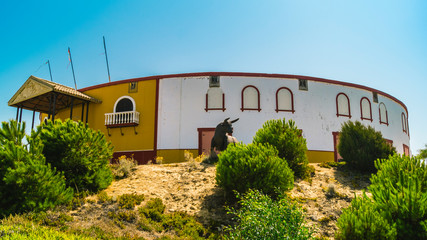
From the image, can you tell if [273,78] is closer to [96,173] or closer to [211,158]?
[211,158]

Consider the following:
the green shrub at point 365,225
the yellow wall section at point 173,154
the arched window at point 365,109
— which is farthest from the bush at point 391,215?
the arched window at point 365,109

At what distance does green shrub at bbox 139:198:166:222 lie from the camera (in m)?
10.1

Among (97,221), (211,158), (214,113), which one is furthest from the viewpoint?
(214,113)

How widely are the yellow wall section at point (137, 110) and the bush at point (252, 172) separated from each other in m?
13.4

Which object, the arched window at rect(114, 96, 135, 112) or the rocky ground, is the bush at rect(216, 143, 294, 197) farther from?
the arched window at rect(114, 96, 135, 112)

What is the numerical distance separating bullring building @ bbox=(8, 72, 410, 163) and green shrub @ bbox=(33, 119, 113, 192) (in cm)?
1138

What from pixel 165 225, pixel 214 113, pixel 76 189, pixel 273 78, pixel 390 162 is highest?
pixel 273 78

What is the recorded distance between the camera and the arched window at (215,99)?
23.5 m

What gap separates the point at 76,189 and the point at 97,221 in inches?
83.1

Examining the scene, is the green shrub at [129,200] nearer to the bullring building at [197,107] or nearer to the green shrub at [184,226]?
the green shrub at [184,226]

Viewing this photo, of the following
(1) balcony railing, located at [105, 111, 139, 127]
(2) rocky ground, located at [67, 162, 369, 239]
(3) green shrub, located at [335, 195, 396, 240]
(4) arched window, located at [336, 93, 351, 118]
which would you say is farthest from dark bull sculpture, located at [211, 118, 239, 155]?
(4) arched window, located at [336, 93, 351, 118]

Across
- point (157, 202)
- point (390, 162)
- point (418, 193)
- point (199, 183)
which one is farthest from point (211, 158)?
point (418, 193)

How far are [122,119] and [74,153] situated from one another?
13047 millimetres

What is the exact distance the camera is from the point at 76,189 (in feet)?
36.0
